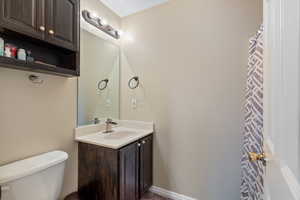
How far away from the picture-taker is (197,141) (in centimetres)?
170

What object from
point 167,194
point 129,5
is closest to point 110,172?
point 167,194

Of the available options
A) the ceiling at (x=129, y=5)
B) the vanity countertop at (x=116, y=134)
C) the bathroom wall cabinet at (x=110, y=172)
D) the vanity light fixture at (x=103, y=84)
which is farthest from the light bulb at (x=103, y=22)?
the bathroom wall cabinet at (x=110, y=172)

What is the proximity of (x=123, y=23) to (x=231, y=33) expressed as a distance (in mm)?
1545

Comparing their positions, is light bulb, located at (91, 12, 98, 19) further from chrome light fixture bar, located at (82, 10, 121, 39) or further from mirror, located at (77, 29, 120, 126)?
mirror, located at (77, 29, 120, 126)

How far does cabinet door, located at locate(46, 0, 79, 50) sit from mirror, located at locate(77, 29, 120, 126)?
0.37 m

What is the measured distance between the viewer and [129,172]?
148cm

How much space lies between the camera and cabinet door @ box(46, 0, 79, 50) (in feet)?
3.68

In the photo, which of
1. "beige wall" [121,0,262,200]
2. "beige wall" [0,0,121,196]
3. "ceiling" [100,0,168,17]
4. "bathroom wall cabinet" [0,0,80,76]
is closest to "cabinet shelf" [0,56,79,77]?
"bathroom wall cabinet" [0,0,80,76]

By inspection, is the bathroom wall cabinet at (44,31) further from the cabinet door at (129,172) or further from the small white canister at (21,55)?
the cabinet door at (129,172)

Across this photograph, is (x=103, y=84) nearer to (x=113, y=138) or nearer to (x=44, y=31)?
(x=113, y=138)

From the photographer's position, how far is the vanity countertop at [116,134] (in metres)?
1.42

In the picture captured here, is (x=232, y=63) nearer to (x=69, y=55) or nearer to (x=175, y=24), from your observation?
(x=175, y=24)

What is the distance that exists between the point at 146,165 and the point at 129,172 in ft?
1.25

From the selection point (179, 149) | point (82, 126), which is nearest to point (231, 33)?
point (179, 149)
